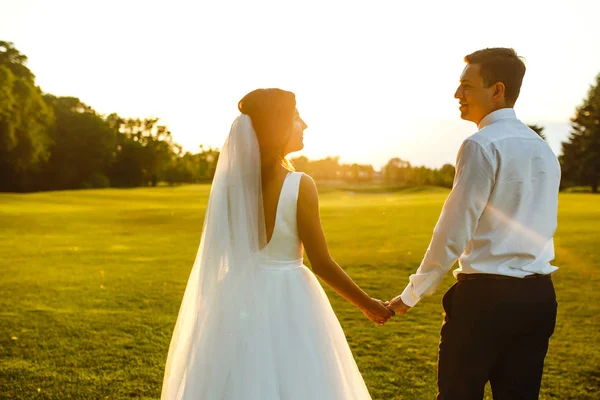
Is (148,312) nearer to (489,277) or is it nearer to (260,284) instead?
(260,284)

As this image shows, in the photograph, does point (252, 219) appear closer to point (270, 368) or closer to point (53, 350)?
point (270, 368)

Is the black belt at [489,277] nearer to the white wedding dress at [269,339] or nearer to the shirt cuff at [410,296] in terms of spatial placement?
the shirt cuff at [410,296]

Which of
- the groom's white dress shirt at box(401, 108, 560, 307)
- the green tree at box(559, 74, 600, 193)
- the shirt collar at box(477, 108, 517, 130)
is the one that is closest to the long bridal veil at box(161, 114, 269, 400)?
the groom's white dress shirt at box(401, 108, 560, 307)

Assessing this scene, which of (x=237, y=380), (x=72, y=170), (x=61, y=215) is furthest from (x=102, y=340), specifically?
(x=72, y=170)

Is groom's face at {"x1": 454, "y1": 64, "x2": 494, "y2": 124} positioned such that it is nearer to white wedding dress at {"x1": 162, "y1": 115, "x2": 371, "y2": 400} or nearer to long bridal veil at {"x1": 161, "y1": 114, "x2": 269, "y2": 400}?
white wedding dress at {"x1": 162, "y1": 115, "x2": 371, "y2": 400}

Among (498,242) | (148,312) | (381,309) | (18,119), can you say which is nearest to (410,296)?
(381,309)

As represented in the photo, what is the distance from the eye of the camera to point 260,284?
3490 millimetres

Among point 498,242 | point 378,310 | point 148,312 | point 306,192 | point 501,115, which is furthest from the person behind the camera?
point 148,312

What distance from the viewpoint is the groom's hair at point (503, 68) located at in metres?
3.12

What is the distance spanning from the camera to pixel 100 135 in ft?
215

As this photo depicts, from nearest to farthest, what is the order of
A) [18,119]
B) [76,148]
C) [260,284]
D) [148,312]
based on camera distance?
[260,284] < [148,312] < [18,119] < [76,148]

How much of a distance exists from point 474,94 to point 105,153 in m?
68.2

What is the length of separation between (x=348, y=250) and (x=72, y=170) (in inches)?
2167

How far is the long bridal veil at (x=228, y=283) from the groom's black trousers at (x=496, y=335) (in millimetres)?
1156
